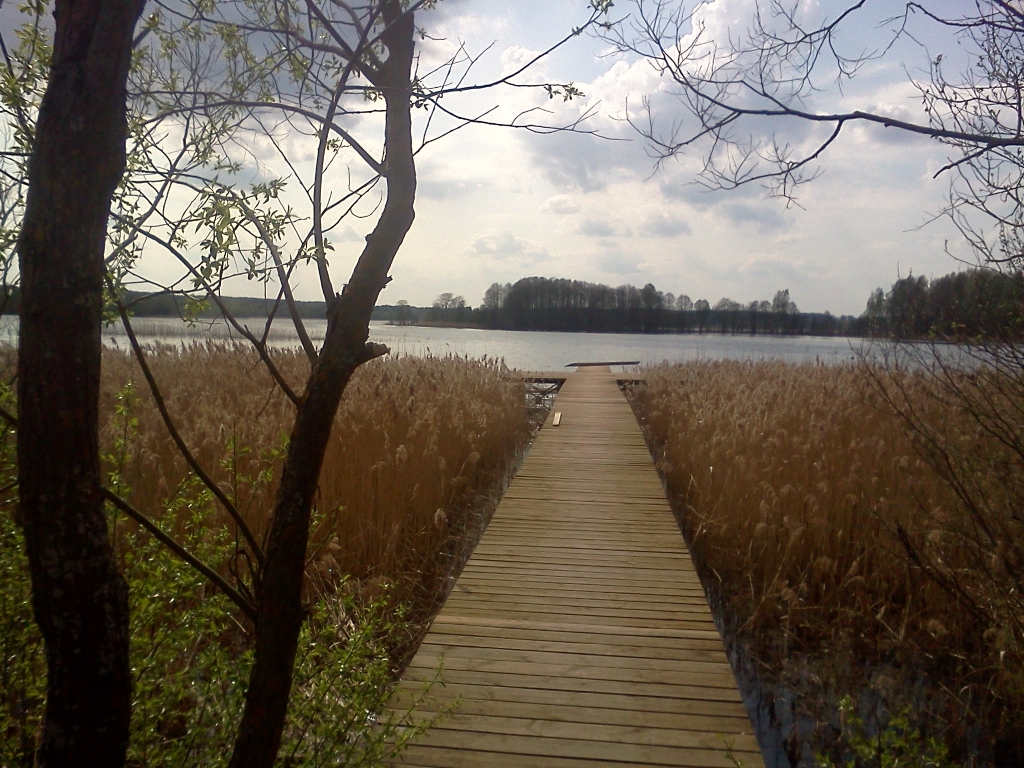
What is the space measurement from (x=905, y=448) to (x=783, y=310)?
89.1 ft

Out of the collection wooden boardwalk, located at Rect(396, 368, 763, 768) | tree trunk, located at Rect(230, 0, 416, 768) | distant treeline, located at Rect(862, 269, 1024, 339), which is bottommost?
wooden boardwalk, located at Rect(396, 368, 763, 768)

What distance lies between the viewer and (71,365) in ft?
3.23

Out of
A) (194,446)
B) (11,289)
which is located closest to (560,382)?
(194,446)

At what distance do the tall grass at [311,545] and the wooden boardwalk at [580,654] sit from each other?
1.11 ft

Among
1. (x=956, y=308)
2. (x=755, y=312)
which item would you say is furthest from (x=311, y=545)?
(x=755, y=312)

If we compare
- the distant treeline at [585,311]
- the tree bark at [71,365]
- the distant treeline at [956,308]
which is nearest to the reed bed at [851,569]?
the distant treeline at [956,308]

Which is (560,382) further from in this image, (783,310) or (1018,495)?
(783,310)

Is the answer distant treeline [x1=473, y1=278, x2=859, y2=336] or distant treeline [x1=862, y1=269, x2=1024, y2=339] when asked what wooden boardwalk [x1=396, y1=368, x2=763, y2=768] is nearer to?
distant treeline [x1=862, y1=269, x2=1024, y2=339]

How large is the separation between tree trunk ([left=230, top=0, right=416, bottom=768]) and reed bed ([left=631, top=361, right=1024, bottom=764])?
2.43m

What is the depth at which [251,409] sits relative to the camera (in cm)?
618

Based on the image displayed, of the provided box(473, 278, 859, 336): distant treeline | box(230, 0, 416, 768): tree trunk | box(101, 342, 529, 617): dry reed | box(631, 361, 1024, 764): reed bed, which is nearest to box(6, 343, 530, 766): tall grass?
box(101, 342, 529, 617): dry reed

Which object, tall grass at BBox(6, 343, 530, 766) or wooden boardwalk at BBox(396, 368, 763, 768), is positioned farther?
wooden boardwalk at BBox(396, 368, 763, 768)

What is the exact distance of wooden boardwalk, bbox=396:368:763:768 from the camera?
2.36m

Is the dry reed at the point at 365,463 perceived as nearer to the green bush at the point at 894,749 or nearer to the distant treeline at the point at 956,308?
the green bush at the point at 894,749
